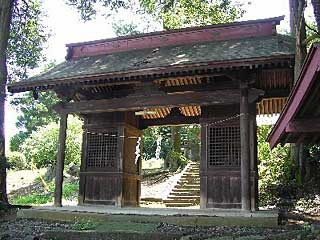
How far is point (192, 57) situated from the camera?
10.4m

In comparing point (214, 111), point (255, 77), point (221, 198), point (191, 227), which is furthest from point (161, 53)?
point (191, 227)

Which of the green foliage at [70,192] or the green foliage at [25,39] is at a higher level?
the green foliage at [25,39]

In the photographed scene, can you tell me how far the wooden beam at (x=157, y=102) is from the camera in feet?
32.2

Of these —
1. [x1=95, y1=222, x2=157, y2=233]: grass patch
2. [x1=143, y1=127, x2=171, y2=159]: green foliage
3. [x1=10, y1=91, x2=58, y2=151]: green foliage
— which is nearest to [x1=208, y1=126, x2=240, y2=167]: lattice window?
[x1=95, y1=222, x2=157, y2=233]: grass patch

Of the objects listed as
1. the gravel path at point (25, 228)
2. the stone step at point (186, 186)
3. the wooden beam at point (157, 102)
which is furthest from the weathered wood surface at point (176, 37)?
the stone step at point (186, 186)

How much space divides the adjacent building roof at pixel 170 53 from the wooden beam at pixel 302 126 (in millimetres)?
3659

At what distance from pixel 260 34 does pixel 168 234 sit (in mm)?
6903

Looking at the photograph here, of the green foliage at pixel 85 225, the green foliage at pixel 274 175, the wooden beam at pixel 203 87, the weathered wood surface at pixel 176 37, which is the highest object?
the weathered wood surface at pixel 176 37

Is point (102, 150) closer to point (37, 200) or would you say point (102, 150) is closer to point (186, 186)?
point (37, 200)

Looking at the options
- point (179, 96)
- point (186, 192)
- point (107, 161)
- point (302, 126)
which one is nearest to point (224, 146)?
point (179, 96)

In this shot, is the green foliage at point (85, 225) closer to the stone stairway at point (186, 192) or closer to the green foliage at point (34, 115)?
the stone stairway at point (186, 192)

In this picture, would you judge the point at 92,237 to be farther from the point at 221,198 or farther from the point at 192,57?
the point at 192,57

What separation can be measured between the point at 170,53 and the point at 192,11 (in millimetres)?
8486

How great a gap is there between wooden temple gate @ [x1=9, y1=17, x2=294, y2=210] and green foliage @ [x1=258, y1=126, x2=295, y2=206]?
7.42 feet
